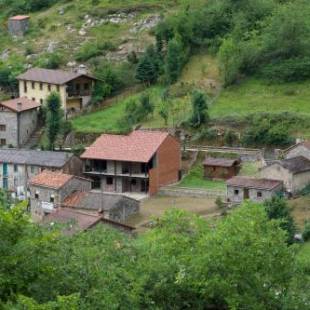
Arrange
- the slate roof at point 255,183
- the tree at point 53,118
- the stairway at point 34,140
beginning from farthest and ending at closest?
1. the stairway at point 34,140
2. the tree at point 53,118
3. the slate roof at point 255,183

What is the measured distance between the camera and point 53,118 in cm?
6406

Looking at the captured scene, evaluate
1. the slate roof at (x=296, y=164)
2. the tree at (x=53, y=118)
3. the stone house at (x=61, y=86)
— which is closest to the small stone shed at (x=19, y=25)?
the stone house at (x=61, y=86)

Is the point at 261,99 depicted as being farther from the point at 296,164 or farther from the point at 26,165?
the point at 26,165

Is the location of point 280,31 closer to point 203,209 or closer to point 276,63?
point 276,63

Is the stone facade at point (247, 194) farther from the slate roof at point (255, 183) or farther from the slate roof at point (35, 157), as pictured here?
the slate roof at point (35, 157)

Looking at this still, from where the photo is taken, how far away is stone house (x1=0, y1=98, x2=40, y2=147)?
66438 mm

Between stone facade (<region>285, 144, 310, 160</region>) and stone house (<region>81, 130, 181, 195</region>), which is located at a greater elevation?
stone facade (<region>285, 144, 310, 160</region>)

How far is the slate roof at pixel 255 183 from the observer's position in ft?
173

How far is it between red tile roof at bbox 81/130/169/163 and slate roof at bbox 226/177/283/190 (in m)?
5.78

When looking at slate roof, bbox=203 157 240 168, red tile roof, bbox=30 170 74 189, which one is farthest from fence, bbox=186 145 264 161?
red tile roof, bbox=30 170 74 189

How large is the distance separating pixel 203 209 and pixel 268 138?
9413mm

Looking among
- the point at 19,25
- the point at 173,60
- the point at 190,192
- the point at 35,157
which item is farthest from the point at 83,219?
the point at 19,25

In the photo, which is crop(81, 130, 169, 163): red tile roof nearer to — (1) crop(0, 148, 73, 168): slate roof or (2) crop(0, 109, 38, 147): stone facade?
(1) crop(0, 148, 73, 168): slate roof

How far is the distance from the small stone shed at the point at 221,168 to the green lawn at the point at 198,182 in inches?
20.9
